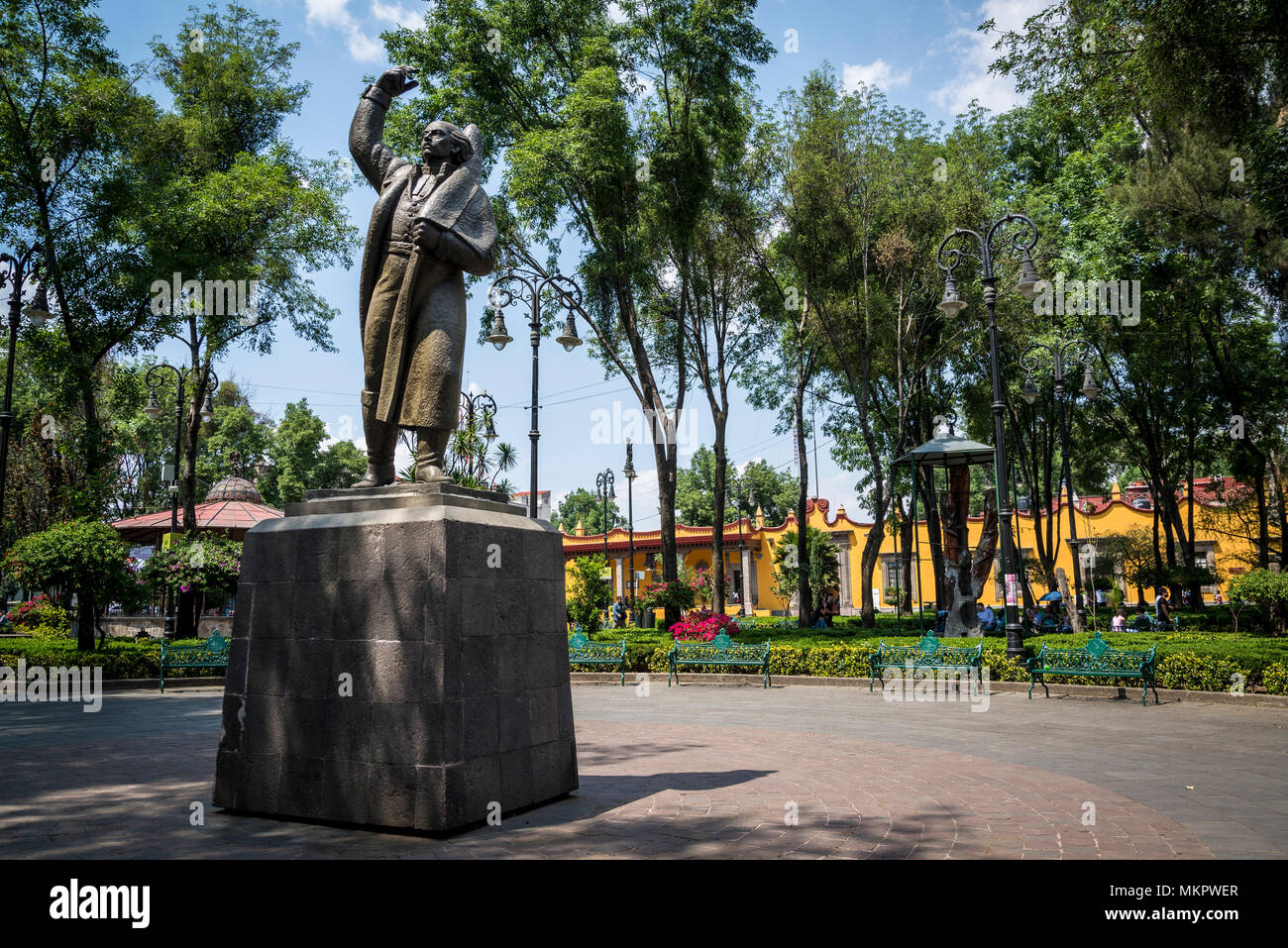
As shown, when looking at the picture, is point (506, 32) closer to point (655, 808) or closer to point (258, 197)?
point (258, 197)

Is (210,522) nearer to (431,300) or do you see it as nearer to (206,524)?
(206,524)

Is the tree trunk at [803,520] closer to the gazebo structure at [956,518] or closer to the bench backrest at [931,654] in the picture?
the gazebo structure at [956,518]

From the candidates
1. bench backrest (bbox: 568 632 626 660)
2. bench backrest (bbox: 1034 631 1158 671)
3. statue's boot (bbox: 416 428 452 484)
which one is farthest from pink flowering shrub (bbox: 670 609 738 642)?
statue's boot (bbox: 416 428 452 484)

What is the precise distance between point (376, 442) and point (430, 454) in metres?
0.46

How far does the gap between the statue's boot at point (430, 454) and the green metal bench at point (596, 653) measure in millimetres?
11889

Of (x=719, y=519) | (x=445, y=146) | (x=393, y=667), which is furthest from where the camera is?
(x=719, y=519)

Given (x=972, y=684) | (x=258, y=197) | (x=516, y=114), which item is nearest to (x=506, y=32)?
(x=516, y=114)

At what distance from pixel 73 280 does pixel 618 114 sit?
13273 millimetres

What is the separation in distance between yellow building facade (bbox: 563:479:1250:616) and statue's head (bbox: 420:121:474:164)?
32100 millimetres

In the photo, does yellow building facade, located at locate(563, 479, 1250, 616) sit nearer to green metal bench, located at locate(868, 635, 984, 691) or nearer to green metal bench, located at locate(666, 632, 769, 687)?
green metal bench, located at locate(666, 632, 769, 687)

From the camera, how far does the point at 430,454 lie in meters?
5.60

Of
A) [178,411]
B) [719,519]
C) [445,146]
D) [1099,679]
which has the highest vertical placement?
[178,411]

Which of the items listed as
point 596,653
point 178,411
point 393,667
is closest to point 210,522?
point 178,411

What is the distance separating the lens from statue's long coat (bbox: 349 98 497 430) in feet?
18.4
